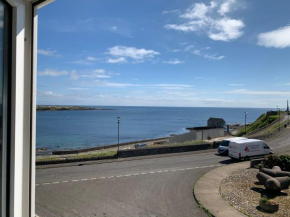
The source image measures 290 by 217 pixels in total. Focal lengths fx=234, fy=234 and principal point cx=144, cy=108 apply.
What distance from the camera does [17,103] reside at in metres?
1.75

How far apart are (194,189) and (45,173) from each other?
10.0 metres

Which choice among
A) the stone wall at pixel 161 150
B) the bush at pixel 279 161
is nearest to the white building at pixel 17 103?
the bush at pixel 279 161

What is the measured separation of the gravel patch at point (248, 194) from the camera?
8875 mm

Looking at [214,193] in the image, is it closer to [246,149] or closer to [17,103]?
[246,149]

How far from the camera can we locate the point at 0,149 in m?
→ 1.72

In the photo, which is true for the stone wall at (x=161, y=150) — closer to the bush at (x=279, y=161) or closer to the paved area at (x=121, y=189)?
the paved area at (x=121, y=189)

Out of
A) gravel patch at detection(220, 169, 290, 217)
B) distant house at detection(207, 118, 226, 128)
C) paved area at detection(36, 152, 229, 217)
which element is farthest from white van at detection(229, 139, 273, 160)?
distant house at detection(207, 118, 226, 128)

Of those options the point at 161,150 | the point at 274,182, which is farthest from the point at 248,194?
the point at 161,150

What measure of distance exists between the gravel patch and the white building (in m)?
8.76

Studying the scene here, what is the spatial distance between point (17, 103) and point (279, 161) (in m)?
16.6

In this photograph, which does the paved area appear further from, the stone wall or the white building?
the white building

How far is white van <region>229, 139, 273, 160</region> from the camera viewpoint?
1909 cm

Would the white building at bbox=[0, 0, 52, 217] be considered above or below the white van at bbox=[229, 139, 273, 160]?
above

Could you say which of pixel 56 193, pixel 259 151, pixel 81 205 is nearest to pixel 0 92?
pixel 81 205
